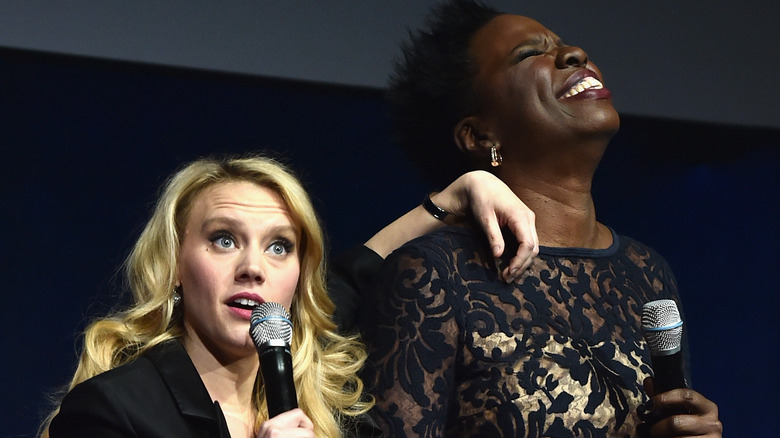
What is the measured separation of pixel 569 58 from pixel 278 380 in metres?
0.99

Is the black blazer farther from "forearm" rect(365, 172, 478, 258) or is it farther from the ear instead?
the ear

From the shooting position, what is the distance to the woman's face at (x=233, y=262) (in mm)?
1951

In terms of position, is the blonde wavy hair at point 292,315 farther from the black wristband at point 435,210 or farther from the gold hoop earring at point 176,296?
the black wristband at point 435,210

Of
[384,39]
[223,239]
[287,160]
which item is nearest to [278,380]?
[223,239]

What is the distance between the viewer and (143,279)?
2.09m

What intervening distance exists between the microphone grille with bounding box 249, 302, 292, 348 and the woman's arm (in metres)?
0.50

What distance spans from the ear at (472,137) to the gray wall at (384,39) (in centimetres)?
93

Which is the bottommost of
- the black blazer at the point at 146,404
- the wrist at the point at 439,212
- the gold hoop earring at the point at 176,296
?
the black blazer at the point at 146,404

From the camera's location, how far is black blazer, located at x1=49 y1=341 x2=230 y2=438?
1778 mm

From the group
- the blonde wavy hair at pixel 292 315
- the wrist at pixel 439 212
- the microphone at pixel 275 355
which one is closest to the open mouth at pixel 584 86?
the wrist at pixel 439 212

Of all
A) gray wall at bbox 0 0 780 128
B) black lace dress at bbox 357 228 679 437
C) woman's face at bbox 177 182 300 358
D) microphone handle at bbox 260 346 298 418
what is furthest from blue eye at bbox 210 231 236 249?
gray wall at bbox 0 0 780 128

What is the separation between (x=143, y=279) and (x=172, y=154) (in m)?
1.10

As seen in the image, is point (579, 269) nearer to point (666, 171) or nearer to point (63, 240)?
point (63, 240)

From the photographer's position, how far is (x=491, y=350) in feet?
6.58
